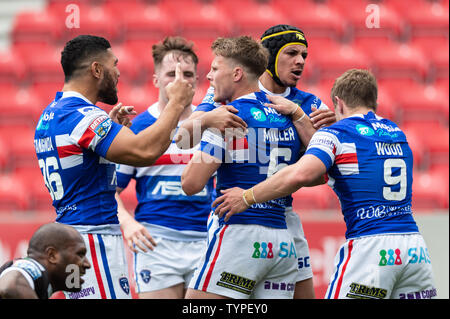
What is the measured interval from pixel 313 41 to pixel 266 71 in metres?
7.67

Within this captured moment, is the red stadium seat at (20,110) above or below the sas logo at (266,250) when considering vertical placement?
above

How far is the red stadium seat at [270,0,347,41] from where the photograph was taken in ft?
41.5

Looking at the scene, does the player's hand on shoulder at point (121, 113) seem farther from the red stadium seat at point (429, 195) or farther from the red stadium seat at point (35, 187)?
the red stadium seat at point (429, 195)

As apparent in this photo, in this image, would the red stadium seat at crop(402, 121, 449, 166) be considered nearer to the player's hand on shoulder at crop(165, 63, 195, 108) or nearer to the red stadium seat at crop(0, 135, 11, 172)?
the red stadium seat at crop(0, 135, 11, 172)

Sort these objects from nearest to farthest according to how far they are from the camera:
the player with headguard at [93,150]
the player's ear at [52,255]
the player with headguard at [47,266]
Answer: the player with headguard at [47,266]
the player's ear at [52,255]
the player with headguard at [93,150]

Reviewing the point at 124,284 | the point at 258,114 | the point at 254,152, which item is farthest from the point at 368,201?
the point at 124,284

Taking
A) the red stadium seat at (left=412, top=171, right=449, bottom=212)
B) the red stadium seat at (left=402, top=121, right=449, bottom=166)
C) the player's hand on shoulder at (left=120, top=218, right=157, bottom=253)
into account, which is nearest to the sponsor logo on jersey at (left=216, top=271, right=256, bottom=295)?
the player's hand on shoulder at (left=120, top=218, right=157, bottom=253)

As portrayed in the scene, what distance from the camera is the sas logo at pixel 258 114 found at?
4.50 metres

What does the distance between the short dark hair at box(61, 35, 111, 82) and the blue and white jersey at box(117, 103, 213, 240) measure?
149 centimetres

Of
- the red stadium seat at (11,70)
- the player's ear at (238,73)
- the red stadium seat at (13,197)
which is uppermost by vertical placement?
the red stadium seat at (11,70)

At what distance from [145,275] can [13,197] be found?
14.6ft

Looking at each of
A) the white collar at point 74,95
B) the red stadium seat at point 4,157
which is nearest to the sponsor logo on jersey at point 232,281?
the white collar at point 74,95

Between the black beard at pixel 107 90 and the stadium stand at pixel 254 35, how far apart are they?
18.4 feet

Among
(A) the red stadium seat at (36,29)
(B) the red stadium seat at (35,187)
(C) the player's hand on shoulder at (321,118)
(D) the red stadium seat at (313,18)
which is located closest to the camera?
(C) the player's hand on shoulder at (321,118)
